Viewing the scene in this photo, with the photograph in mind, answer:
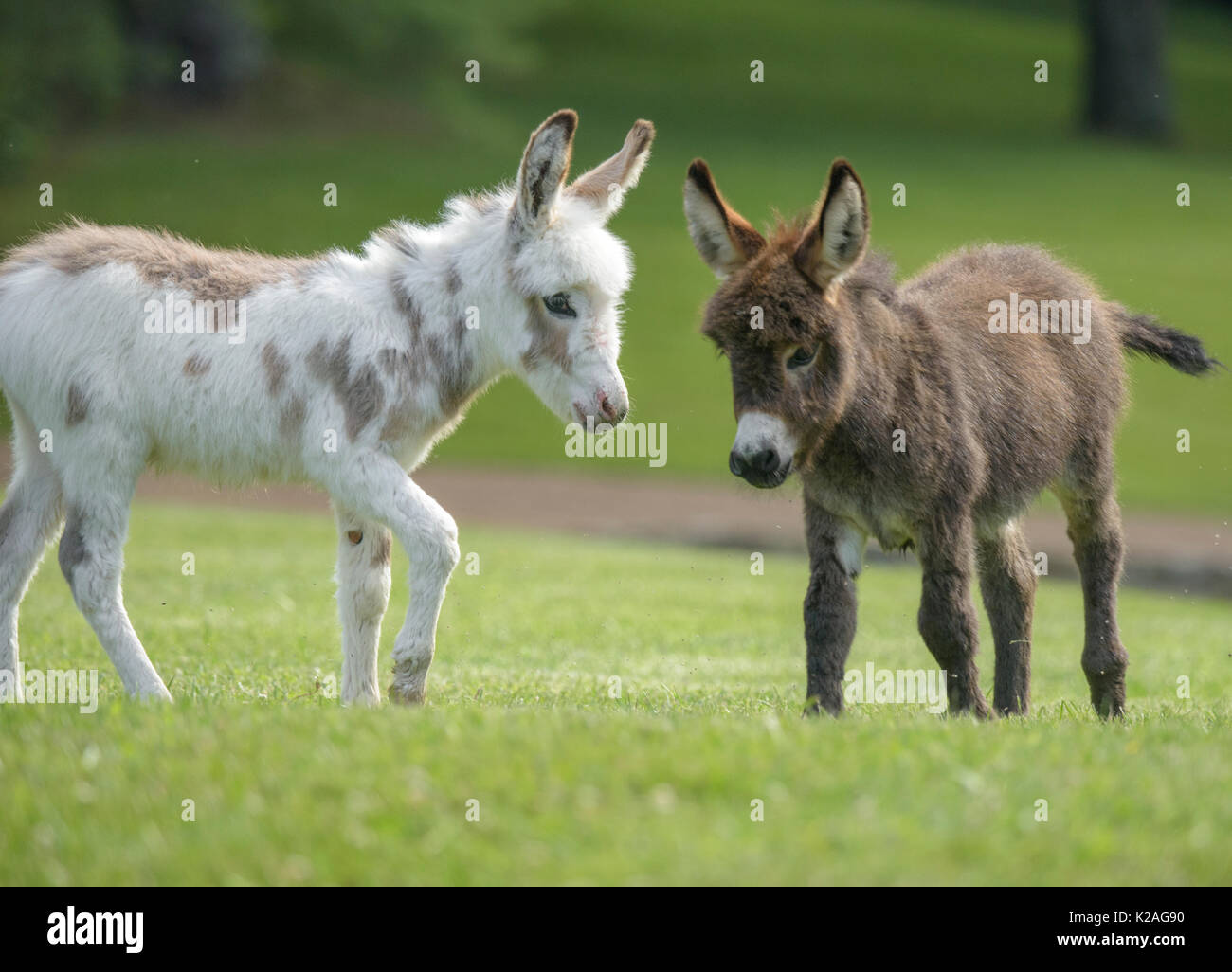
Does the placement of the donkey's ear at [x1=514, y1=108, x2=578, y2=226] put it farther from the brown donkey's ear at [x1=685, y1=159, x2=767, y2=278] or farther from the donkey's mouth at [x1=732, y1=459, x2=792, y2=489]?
the donkey's mouth at [x1=732, y1=459, x2=792, y2=489]

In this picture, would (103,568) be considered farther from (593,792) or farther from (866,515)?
(866,515)

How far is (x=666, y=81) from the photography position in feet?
162

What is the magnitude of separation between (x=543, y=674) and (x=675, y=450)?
59.6 ft

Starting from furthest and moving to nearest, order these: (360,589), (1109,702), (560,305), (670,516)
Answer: (670,516) → (1109,702) → (360,589) → (560,305)

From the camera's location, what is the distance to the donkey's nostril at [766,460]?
6.39 metres

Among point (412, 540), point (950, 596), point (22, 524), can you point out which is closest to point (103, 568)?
point (22, 524)

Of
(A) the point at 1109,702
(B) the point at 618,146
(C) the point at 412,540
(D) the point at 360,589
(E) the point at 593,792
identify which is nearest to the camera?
(E) the point at 593,792

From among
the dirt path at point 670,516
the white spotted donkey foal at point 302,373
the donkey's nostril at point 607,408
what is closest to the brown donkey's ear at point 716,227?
the white spotted donkey foal at point 302,373

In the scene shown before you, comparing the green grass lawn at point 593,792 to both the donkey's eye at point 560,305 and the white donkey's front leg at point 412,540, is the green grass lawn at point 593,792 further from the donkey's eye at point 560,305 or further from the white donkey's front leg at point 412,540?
the donkey's eye at point 560,305

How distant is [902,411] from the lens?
693 cm

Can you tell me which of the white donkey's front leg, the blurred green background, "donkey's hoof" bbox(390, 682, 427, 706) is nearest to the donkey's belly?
the white donkey's front leg

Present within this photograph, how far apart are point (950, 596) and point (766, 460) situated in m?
1.17

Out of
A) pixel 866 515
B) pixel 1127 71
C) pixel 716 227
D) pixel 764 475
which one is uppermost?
pixel 1127 71
